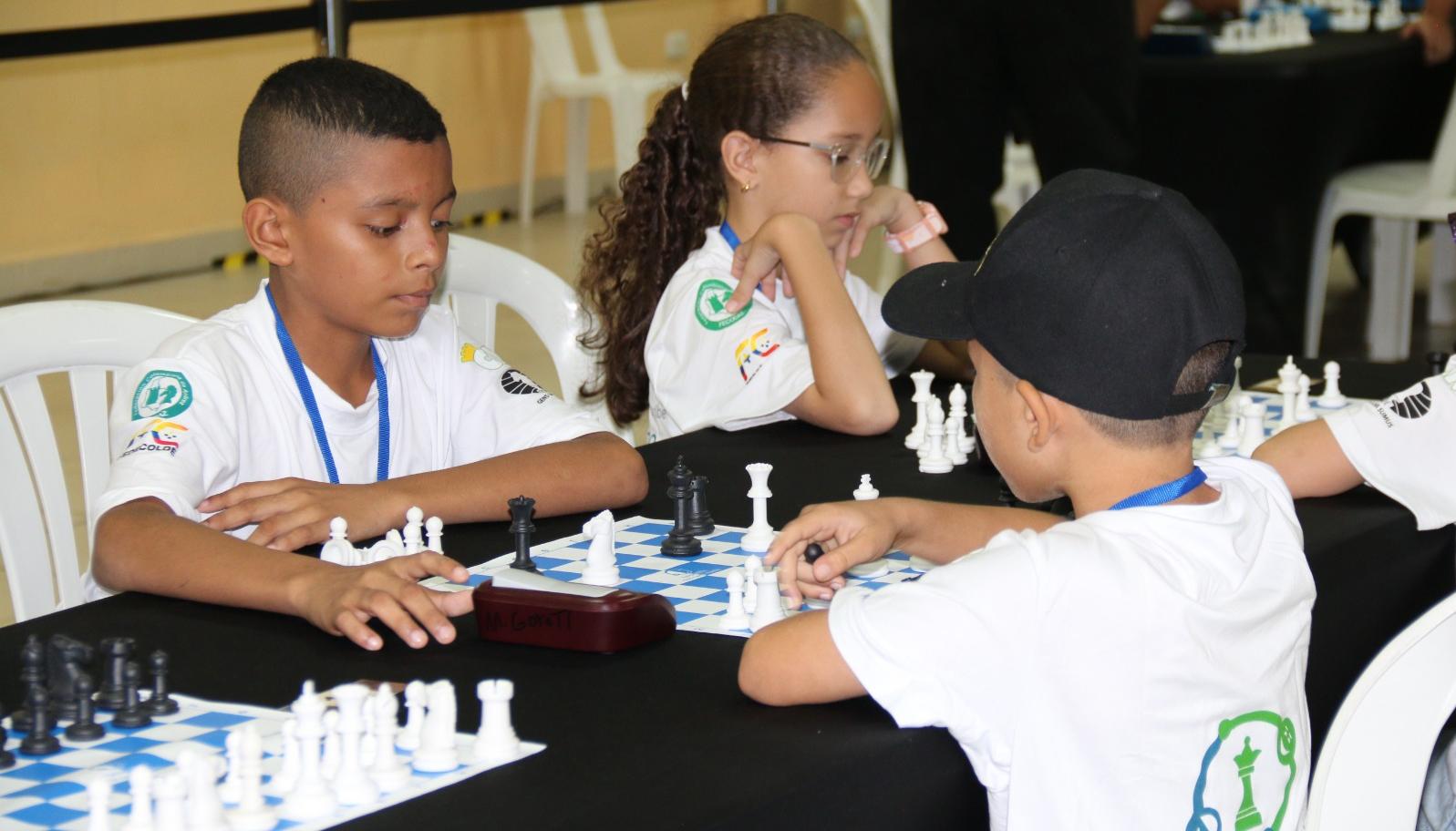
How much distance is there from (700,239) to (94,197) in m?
4.51

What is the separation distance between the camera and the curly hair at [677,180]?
276 centimetres

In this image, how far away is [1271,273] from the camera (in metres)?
5.17

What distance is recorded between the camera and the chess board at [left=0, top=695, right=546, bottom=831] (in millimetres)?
1175

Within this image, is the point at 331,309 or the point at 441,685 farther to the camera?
the point at 331,309

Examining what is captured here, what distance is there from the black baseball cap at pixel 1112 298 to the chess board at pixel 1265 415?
0.87 meters

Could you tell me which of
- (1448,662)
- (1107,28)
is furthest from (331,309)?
(1107,28)

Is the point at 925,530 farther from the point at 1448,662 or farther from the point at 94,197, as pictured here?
the point at 94,197

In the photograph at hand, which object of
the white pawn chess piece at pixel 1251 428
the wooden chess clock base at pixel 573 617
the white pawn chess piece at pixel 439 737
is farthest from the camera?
the white pawn chess piece at pixel 1251 428

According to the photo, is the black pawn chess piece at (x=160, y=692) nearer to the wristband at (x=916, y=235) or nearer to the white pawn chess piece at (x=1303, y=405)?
the white pawn chess piece at (x=1303, y=405)

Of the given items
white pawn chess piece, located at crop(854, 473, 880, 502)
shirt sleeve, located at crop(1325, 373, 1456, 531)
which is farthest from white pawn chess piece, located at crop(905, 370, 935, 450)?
shirt sleeve, located at crop(1325, 373, 1456, 531)

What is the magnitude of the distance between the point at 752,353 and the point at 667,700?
1181mm

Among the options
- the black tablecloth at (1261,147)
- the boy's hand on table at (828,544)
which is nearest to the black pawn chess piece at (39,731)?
the boy's hand on table at (828,544)

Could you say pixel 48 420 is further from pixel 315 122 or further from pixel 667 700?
pixel 667 700

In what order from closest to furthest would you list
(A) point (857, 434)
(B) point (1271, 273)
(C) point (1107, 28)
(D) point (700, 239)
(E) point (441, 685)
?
1. (E) point (441, 685)
2. (A) point (857, 434)
3. (D) point (700, 239)
4. (C) point (1107, 28)
5. (B) point (1271, 273)
